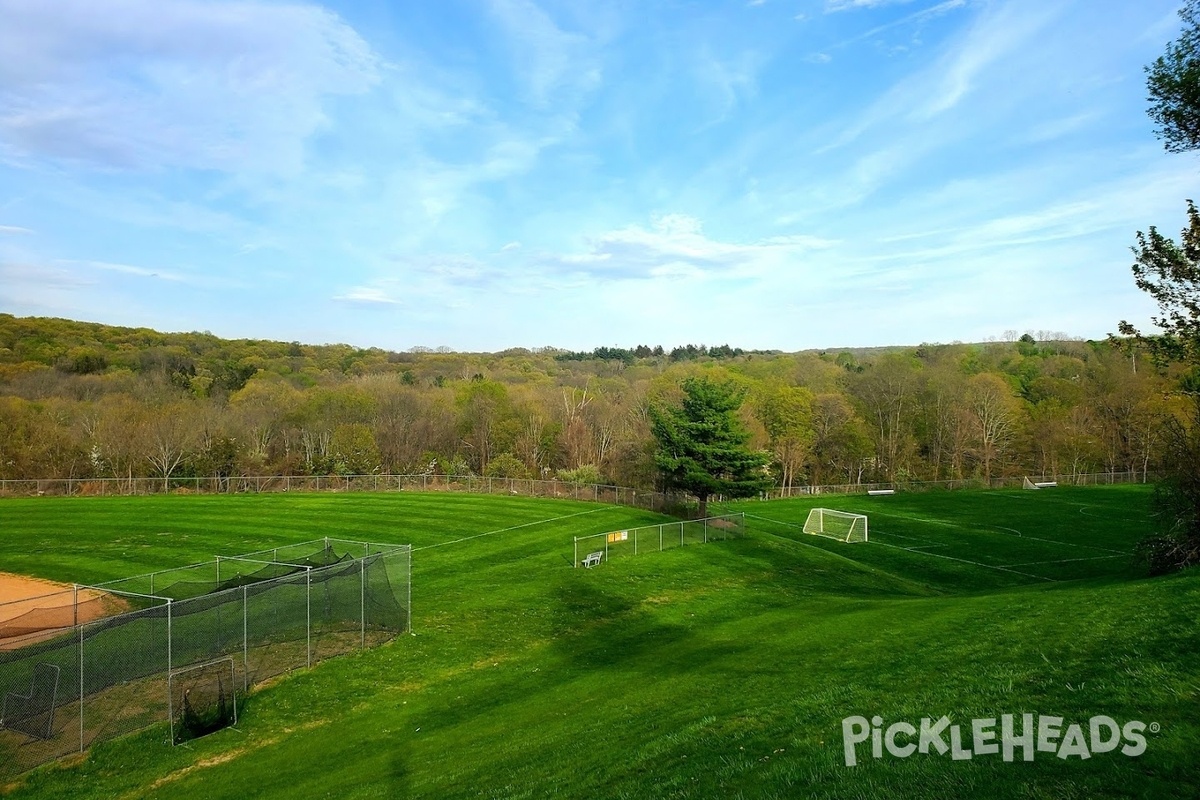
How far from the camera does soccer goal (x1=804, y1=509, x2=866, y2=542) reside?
146 ft

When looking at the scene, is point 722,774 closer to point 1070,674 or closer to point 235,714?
point 1070,674

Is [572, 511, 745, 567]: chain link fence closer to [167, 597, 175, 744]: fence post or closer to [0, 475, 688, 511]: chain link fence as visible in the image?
[0, 475, 688, 511]: chain link fence

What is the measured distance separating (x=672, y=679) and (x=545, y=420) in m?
69.3

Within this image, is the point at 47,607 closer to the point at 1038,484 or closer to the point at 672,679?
the point at 672,679

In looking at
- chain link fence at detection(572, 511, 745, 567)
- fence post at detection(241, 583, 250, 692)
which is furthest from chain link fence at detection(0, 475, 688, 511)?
fence post at detection(241, 583, 250, 692)

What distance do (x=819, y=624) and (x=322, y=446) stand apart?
6447 centimetres

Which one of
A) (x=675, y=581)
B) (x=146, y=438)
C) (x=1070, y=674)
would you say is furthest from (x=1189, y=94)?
(x=146, y=438)

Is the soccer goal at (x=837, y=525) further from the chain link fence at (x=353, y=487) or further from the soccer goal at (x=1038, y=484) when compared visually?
the soccer goal at (x=1038, y=484)

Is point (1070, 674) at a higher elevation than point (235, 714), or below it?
higher

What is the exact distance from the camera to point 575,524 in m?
39.9

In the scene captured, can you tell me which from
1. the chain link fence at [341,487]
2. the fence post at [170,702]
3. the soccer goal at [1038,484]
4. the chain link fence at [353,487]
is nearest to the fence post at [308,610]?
the fence post at [170,702]

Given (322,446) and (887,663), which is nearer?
(887,663)

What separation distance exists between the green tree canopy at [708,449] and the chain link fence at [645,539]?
7190 millimetres

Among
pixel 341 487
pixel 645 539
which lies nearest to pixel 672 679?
pixel 645 539
